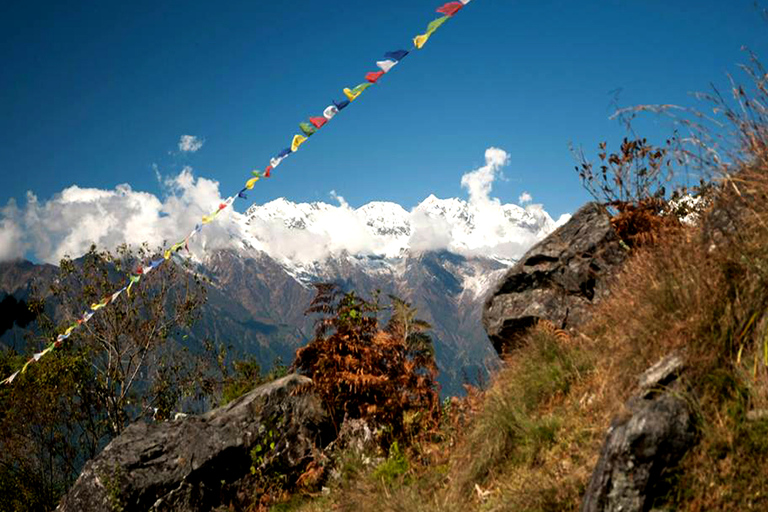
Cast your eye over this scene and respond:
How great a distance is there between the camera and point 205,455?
7520mm

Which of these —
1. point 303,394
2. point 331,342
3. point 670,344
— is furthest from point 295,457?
point 670,344

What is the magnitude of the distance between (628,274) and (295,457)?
542 centimetres

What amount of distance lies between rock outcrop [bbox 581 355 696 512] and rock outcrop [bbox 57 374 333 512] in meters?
5.21

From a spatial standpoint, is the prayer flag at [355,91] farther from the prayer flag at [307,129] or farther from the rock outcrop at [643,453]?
the rock outcrop at [643,453]

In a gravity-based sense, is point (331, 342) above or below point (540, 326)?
above

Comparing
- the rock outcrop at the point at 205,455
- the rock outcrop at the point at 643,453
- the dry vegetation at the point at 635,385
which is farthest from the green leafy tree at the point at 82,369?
the rock outcrop at the point at 643,453

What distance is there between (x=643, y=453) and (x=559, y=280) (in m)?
4.43

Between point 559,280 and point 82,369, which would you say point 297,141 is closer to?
point 559,280

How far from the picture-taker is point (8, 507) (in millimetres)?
20984

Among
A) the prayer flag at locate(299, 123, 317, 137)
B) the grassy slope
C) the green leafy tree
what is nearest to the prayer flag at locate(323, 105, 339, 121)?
the prayer flag at locate(299, 123, 317, 137)

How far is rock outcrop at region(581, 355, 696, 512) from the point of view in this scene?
2711 millimetres

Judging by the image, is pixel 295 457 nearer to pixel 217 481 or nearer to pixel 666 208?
pixel 217 481

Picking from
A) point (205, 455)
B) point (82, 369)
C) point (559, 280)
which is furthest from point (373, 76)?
point (82, 369)

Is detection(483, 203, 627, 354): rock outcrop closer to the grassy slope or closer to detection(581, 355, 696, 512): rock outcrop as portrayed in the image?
the grassy slope
